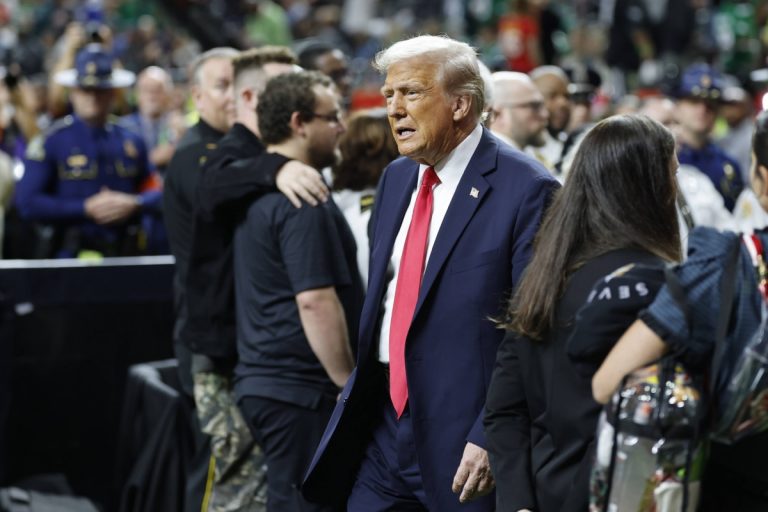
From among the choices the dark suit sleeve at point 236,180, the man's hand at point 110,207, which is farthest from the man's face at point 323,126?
the man's hand at point 110,207

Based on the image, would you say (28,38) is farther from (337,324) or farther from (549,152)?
(337,324)

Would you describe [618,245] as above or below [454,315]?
above

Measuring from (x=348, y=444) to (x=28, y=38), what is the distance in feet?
44.1

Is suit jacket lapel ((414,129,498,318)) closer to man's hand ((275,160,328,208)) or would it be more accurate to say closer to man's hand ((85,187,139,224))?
man's hand ((275,160,328,208))

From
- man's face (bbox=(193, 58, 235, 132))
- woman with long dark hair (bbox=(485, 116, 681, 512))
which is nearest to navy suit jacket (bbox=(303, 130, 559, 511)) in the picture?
woman with long dark hair (bbox=(485, 116, 681, 512))

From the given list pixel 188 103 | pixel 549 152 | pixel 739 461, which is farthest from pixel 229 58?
pixel 188 103

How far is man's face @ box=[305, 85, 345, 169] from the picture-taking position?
14.2 ft

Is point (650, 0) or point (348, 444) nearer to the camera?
point (348, 444)

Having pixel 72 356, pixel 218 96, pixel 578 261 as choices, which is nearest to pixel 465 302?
pixel 578 261

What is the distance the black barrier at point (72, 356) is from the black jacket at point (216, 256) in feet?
5.47

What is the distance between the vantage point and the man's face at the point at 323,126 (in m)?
4.33

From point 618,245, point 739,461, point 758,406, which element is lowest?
point 739,461

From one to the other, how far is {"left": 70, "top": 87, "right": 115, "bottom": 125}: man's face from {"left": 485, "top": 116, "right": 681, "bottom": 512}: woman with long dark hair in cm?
489

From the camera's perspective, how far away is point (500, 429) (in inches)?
116
